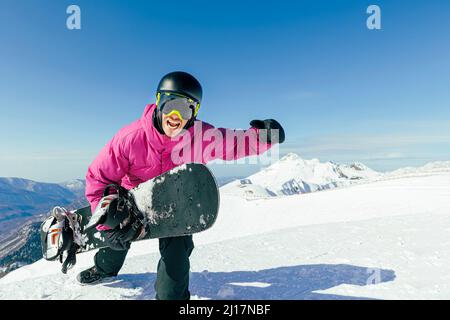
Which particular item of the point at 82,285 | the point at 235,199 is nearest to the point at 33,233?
the point at 235,199

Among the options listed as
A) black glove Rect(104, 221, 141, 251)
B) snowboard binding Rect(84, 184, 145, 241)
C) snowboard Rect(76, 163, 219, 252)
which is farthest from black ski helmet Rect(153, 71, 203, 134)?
black glove Rect(104, 221, 141, 251)

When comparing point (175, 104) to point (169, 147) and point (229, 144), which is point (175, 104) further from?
point (229, 144)

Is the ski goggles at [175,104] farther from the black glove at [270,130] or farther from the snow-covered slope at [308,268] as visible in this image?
the snow-covered slope at [308,268]

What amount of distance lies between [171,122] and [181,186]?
Result: 30.0 inches

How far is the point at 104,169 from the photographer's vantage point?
2947 millimetres

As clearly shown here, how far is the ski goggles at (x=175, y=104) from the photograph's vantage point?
2988mm

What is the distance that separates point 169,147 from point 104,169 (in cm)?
76

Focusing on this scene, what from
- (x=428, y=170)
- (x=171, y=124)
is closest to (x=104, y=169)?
(x=171, y=124)

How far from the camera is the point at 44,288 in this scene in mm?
3430

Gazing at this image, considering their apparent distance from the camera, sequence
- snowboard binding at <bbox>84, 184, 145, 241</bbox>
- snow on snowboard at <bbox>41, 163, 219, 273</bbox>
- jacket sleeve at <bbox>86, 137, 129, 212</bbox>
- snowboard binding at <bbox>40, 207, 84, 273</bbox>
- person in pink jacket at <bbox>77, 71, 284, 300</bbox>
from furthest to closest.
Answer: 1. snowboard binding at <bbox>40, 207, 84, 273</bbox>
2. jacket sleeve at <bbox>86, 137, 129, 212</bbox>
3. person in pink jacket at <bbox>77, 71, 284, 300</bbox>
4. snow on snowboard at <bbox>41, 163, 219, 273</bbox>
5. snowboard binding at <bbox>84, 184, 145, 241</bbox>

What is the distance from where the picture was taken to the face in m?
2.99

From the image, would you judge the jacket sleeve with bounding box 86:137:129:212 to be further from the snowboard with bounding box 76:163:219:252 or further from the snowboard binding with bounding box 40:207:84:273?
the snowboard binding with bounding box 40:207:84:273
